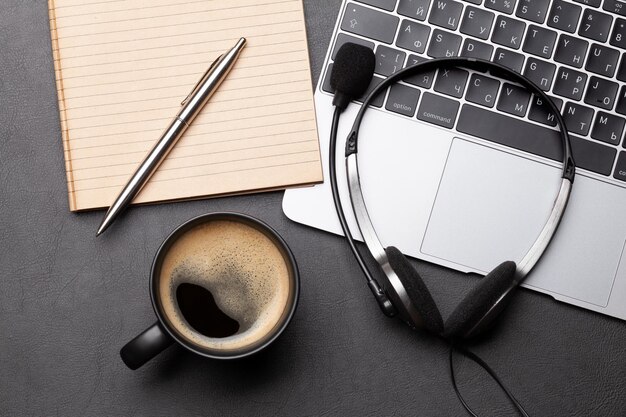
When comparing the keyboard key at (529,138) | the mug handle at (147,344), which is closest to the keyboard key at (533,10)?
the keyboard key at (529,138)

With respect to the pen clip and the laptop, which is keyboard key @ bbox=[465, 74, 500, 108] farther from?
the pen clip

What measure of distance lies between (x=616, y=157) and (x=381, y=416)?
1.18 ft

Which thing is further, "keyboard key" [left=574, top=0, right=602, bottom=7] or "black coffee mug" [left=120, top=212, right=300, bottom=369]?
"keyboard key" [left=574, top=0, right=602, bottom=7]

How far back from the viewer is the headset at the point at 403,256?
2.04 ft

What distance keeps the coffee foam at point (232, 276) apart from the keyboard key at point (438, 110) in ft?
0.70

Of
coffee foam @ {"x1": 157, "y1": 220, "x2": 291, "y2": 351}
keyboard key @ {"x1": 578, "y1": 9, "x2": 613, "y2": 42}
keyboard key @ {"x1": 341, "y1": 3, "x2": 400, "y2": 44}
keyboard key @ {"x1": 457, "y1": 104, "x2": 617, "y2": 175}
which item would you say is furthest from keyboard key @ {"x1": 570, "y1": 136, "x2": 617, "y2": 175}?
coffee foam @ {"x1": 157, "y1": 220, "x2": 291, "y2": 351}

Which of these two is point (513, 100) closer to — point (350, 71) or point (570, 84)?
point (570, 84)

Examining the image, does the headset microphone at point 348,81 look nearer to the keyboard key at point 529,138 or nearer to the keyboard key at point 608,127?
the keyboard key at point 529,138

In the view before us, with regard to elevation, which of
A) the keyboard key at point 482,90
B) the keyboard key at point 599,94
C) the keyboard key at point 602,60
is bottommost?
the keyboard key at point 482,90

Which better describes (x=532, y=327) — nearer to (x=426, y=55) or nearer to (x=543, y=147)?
(x=543, y=147)

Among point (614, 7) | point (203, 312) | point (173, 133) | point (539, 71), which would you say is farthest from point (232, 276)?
point (614, 7)

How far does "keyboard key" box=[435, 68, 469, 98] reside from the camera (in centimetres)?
67

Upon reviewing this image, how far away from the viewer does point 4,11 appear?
71 cm

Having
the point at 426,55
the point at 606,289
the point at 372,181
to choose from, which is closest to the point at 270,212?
the point at 372,181
